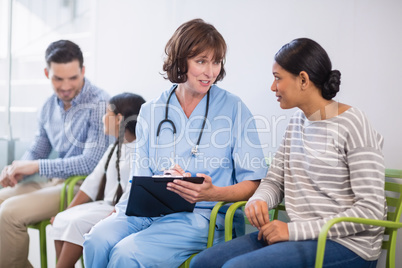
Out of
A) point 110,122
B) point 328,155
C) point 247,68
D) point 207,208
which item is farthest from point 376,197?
point 110,122

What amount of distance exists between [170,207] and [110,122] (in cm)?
74

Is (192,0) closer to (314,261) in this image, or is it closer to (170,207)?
(170,207)

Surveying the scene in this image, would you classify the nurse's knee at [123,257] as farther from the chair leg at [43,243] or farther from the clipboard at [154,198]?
the chair leg at [43,243]

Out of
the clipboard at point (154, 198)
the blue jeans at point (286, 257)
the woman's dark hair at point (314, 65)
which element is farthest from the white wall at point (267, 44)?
the clipboard at point (154, 198)

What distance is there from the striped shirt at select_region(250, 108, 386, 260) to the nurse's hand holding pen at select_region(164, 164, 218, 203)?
0.18 metres

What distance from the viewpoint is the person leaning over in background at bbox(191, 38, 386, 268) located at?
139 centimetres

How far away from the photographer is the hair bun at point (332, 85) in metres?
1.52

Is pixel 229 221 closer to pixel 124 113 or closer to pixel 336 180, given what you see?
pixel 336 180

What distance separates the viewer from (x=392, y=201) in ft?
5.39

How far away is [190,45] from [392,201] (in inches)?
37.4

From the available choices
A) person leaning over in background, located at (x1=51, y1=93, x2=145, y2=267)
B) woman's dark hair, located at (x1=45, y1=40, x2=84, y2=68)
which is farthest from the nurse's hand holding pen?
woman's dark hair, located at (x1=45, y1=40, x2=84, y2=68)

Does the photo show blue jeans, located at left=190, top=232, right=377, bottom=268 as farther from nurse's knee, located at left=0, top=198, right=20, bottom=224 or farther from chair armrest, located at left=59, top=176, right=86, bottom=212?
nurse's knee, located at left=0, top=198, right=20, bottom=224

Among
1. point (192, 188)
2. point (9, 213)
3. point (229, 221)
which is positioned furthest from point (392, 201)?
point (9, 213)

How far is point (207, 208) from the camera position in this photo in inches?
70.1
